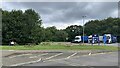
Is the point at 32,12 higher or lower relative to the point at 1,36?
higher

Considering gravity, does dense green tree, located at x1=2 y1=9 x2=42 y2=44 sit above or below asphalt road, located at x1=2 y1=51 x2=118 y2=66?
above

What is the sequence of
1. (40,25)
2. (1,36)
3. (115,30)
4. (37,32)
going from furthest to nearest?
(115,30) → (40,25) → (37,32) → (1,36)

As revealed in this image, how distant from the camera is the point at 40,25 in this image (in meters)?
83.9

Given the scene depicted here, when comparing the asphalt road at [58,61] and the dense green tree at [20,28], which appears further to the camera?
the dense green tree at [20,28]

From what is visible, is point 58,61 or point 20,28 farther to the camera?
point 20,28

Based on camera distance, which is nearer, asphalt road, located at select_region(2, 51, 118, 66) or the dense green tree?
asphalt road, located at select_region(2, 51, 118, 66)

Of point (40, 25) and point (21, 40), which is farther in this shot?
point (40, 25)

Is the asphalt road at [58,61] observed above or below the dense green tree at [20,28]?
below

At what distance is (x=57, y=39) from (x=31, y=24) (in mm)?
→ 42351

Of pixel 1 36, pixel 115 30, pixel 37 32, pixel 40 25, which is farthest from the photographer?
pixel 115 30

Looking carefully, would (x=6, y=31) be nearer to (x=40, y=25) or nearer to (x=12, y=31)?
(x=12, y=31)

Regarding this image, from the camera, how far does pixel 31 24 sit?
255 feet

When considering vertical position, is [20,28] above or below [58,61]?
above

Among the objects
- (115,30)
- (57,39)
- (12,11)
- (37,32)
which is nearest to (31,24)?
(37,32)
